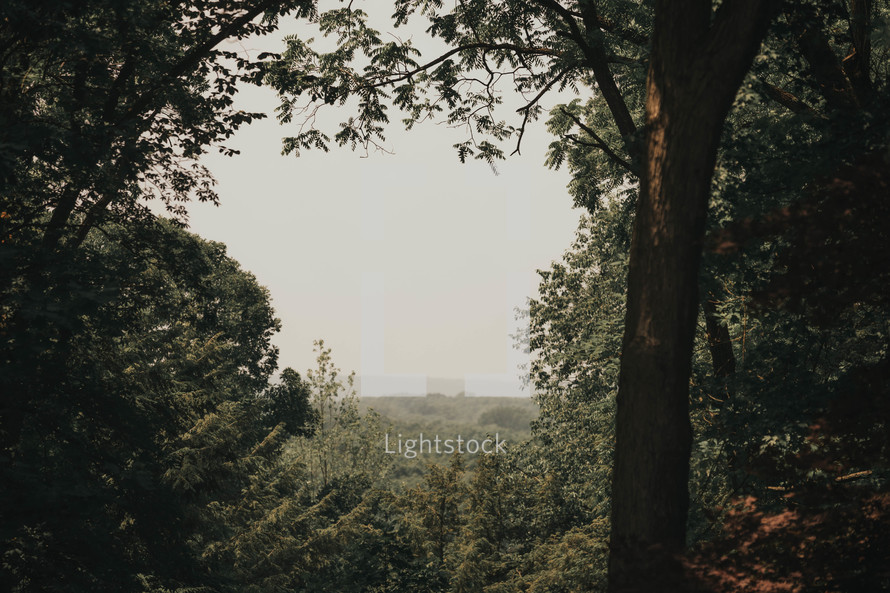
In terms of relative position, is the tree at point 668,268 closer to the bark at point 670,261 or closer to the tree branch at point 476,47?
the bark at point 670,261

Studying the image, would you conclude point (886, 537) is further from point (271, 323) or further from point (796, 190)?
point (271, 323)

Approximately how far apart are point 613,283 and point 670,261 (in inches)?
590

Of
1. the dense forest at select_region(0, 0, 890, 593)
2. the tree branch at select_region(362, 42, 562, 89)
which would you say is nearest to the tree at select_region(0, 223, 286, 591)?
the dense forest at select_region(0, 0, 890, 593)

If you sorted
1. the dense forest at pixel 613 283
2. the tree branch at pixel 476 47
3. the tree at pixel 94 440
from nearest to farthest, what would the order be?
the dense forest at pixel 613 283 → the tree at pixel 94 440 → the tree branch at pixel 476 47

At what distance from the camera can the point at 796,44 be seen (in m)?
6.97

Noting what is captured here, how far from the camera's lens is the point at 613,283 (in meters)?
19.0

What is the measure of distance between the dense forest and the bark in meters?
0.02

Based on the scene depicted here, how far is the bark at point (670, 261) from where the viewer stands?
13.8ft

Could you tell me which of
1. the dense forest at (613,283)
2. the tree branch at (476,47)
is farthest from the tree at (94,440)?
the tree branch at (476,47)

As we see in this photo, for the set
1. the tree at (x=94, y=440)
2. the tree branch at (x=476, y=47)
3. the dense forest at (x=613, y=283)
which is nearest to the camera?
the dense forest at (x=613, y=283)

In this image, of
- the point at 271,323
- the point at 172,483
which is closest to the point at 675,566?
the point at 172,483

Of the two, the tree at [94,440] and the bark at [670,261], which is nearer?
the bark at [670,261]

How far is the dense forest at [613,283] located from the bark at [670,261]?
0.6 inches

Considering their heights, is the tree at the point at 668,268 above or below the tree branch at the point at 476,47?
below
